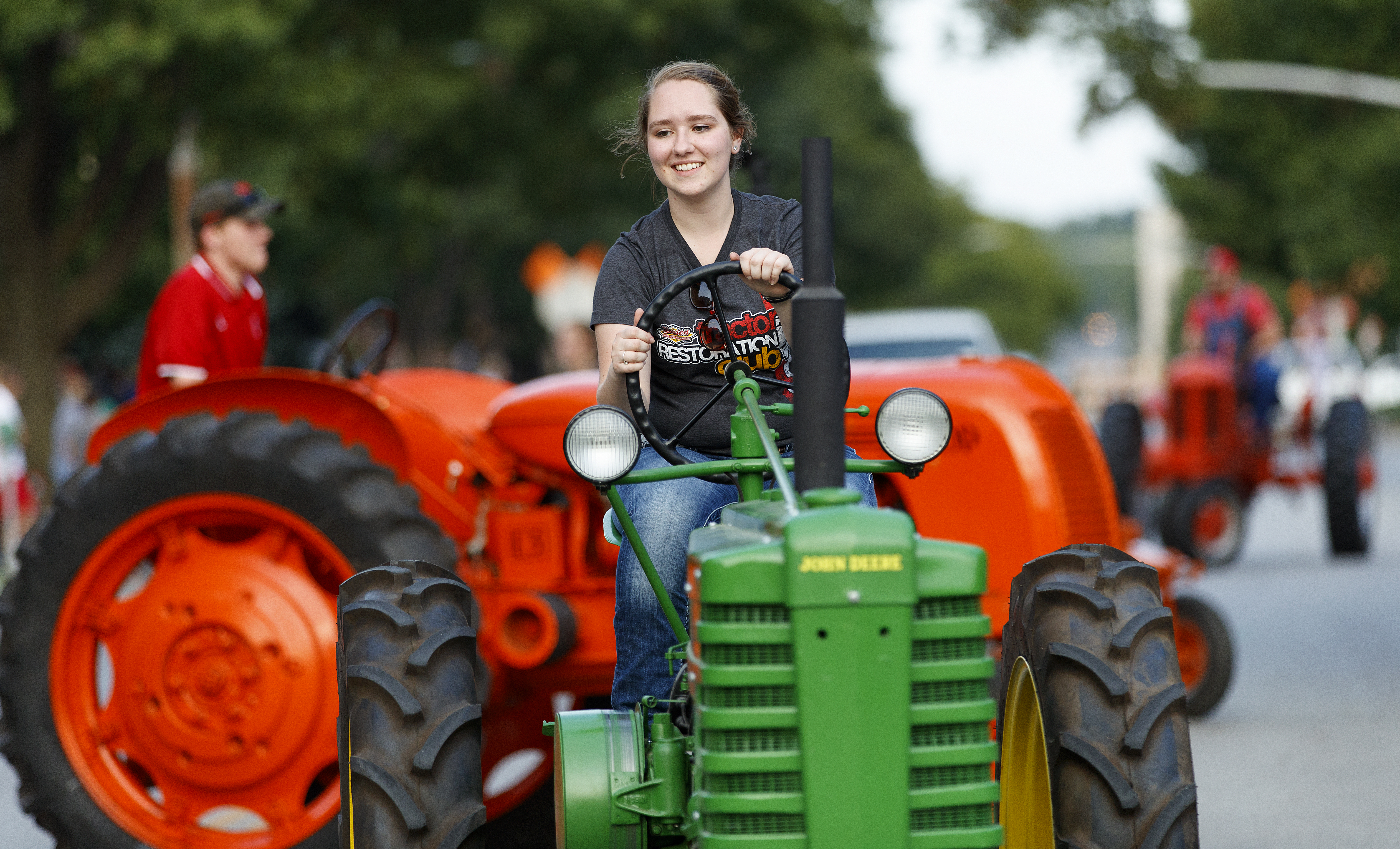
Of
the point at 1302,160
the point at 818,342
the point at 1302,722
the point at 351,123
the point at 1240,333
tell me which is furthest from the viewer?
the point at 1302,160

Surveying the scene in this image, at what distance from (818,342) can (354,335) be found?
11.8ft

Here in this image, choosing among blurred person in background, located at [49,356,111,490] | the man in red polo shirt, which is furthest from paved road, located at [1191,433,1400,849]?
blurred person in background, located at [49,356,111,490]

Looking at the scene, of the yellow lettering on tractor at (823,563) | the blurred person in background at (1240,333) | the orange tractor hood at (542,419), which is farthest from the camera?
the blurred person in background at (1240,333)

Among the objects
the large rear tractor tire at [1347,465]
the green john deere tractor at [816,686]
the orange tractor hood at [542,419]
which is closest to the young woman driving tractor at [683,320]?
the green john deere tractor at [816,686]

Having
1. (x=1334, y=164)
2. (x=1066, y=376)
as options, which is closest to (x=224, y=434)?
(x=1334, y=164)

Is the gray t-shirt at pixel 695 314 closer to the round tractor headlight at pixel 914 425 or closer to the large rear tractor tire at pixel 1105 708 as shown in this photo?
the round tractor headlight at pixel 914 425

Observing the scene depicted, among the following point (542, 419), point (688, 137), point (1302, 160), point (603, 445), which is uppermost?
point (1302, 160)

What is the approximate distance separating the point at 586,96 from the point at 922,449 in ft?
63.8

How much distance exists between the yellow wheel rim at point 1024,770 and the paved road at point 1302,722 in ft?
7.12

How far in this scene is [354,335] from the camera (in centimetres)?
640

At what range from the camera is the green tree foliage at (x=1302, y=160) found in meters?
38.8

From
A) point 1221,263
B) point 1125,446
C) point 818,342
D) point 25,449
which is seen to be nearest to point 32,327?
point 25,449

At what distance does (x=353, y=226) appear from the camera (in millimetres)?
22078

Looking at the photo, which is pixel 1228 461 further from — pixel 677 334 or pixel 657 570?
pixel 657 570
